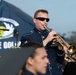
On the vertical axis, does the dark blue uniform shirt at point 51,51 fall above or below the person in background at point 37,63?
below

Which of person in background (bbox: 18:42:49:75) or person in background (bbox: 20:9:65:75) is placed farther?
person in background (bbox: 20:9:65:75)

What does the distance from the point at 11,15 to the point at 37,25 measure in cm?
776

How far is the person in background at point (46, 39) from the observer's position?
5668 mm

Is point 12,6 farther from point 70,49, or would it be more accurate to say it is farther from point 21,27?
point 70,49

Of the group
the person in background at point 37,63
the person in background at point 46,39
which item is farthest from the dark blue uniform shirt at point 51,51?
the person in background at point 37,63

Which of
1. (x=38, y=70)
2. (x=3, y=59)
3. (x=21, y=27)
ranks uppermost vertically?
(x=3, y=59)

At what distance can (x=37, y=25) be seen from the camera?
565 cm

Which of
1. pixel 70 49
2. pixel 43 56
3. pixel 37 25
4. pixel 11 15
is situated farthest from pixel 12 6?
pixel 43 56

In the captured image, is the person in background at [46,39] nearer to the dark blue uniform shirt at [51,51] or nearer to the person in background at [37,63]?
the dark blue uniform shirt at [51,51]

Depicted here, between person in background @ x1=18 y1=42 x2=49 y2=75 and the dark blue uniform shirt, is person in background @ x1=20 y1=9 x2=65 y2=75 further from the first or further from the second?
person in background @ x1=18 y1=42 x2=49 y2=75

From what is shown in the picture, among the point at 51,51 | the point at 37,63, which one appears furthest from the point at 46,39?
the point at 37,63

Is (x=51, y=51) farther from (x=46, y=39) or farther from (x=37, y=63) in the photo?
(x=37, y=63)

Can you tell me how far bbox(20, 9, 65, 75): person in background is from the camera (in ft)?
18.6

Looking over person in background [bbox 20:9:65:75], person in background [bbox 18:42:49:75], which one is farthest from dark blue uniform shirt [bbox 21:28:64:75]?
person in background [bbox 18:42:49:75]
